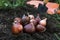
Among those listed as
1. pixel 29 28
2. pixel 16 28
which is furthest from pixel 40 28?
pixel 16 28

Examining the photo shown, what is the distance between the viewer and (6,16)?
2742mm

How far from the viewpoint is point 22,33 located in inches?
91.0

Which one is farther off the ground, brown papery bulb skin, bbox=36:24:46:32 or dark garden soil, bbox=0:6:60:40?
brown papery bulb skin, bbox=36:24:46:32

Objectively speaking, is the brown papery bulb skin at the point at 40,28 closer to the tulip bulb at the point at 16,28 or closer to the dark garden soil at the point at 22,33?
the dark garden soil at the point at 22,33

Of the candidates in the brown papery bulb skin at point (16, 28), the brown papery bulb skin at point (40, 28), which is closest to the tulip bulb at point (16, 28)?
the brown papery bulb skin at point (16, 28)

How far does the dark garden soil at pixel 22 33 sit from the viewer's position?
227 centimetres

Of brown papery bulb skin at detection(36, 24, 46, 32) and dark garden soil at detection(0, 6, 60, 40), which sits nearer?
dark garden soil at detection(0, 6, 60, 40)

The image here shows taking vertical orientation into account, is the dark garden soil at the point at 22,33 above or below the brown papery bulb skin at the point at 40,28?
below

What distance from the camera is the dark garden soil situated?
2.27 meters

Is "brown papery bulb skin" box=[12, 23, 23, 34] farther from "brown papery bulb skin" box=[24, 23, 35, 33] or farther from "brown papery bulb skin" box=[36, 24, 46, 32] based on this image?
"brown papery bulb skin" box=[36, 24, 46, 32]

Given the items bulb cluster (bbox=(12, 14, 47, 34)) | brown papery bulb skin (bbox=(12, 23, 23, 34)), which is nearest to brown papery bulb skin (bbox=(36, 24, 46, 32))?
bulb cluster (bbox=(12, 14, 47, 34))

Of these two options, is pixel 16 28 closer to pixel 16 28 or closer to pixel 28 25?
pixel 16 28

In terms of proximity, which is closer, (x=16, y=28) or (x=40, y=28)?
(x=16, y=28)

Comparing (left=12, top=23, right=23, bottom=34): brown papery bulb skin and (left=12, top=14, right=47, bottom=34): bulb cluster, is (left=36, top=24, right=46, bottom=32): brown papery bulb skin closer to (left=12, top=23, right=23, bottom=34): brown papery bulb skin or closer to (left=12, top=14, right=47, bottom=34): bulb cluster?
(left=12, top=14, right=47, bottom=34): bulb cluster
